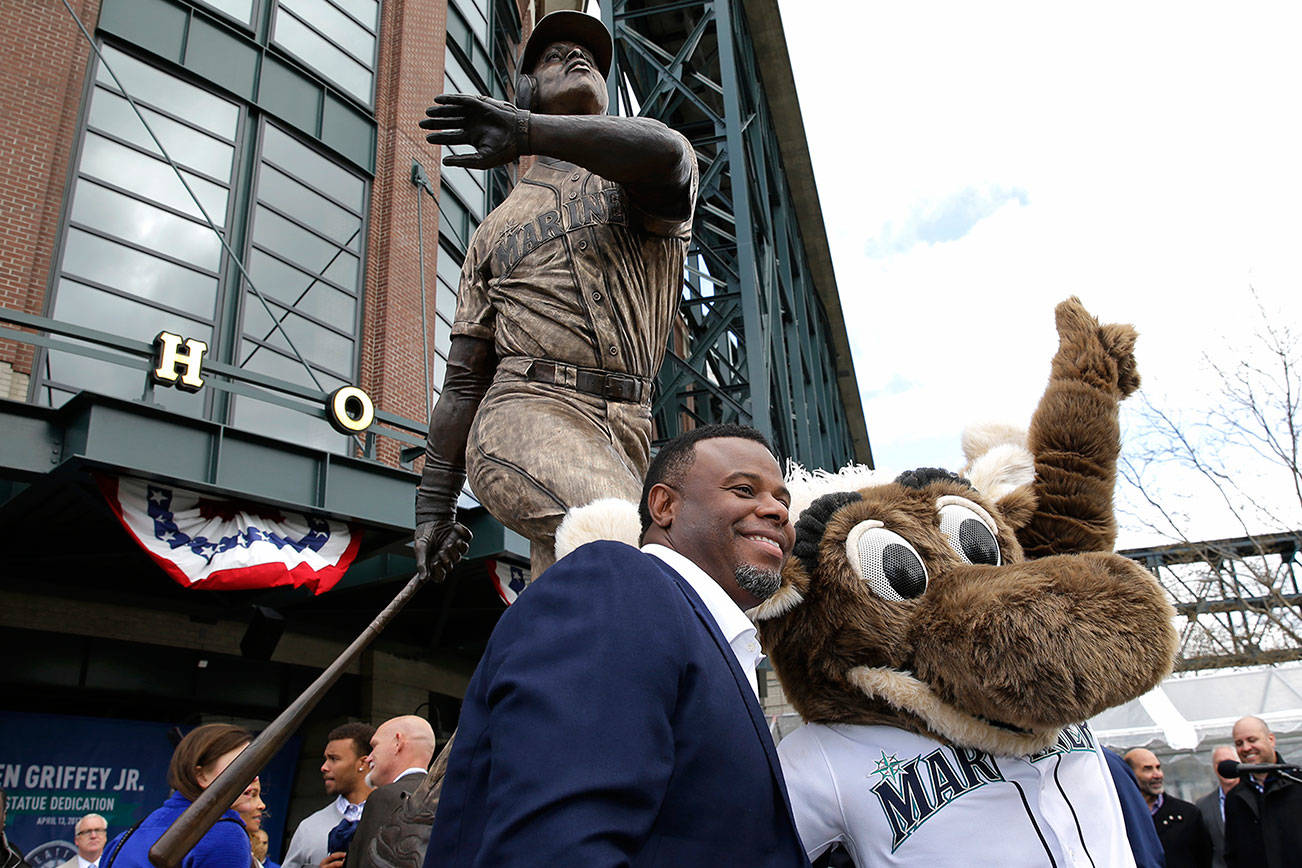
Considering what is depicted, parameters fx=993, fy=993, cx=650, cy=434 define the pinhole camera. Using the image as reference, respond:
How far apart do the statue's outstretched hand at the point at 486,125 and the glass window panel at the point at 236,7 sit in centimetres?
1331

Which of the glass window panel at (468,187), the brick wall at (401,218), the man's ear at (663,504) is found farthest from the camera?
the glass window panel at (468,187)

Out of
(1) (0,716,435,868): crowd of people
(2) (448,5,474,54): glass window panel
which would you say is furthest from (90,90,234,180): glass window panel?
(1) (0,716,435,868): crowd of people

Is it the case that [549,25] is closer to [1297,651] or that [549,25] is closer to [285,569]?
[285,569]

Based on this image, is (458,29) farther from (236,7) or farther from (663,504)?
(663,504)

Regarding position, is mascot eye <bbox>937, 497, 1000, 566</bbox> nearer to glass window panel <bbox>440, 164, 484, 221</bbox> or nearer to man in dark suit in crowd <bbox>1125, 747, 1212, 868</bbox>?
man in dark suit in crowd <bbox>1125, 747, 1212, 868</bbox>

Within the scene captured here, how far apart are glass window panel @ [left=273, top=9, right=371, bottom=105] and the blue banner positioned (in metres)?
9.50

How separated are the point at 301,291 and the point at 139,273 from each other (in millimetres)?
2251

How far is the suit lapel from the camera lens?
136 centimetres

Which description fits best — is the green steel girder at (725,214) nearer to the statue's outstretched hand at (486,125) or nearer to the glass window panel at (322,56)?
the glass window panel at (322,56)

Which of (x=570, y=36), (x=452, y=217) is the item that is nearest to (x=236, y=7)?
(x=452, y=217)

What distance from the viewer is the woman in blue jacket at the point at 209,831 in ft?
9.80

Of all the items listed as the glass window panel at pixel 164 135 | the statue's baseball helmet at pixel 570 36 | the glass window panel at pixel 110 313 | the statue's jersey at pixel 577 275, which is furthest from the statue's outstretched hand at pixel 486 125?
the glass window panel at pixel 164 135

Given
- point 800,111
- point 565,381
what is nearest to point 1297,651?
point 800,111

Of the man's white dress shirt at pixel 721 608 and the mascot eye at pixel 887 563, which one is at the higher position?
the mascot eye at pixel 887 563
